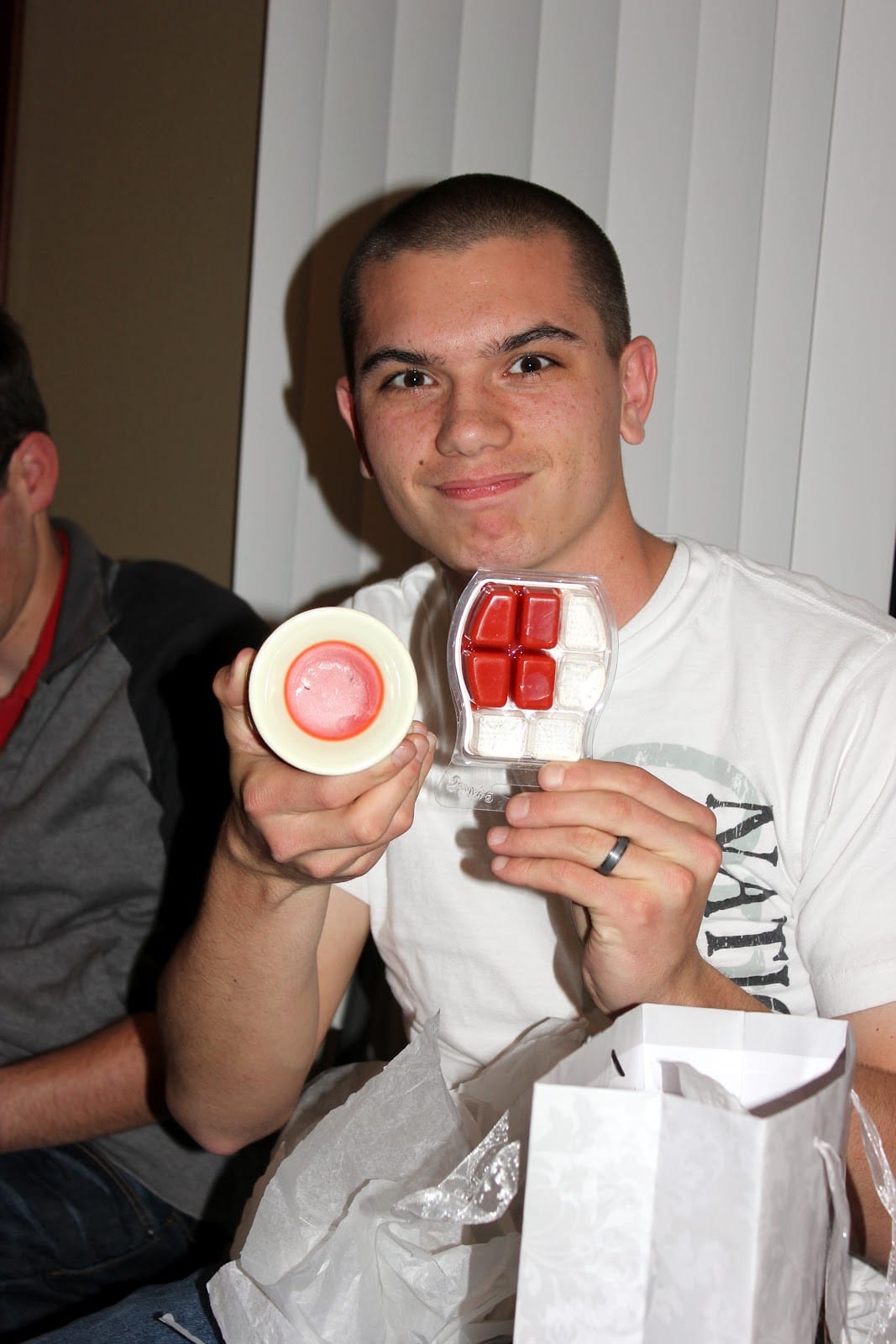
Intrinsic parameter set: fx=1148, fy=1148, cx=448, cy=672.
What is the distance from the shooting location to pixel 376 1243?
965 millimetres

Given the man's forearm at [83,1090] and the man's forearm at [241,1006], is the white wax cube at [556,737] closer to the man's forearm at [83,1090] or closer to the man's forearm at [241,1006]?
the man's forearm at [241,1006]

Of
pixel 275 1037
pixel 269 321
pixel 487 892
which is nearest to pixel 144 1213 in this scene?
pixel 275 1037

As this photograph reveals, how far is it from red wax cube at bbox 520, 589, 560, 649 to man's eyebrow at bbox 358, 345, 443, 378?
0.43 meters

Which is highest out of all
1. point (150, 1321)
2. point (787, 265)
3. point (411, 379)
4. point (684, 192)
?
point (684, 192)

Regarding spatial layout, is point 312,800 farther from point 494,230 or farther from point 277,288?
point 277,288

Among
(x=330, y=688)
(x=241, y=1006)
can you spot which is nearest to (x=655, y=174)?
(x=330, y=688)

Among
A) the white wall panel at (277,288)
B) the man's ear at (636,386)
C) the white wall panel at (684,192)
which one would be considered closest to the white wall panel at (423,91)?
the white wall panel at (684,192)

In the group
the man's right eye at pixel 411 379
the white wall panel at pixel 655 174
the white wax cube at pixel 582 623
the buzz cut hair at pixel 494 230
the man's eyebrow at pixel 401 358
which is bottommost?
the white wax cube at pixel 582 623

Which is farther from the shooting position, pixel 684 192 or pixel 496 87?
pixel 496 87

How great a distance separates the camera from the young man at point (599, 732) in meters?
1.19

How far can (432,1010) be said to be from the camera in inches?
55.2

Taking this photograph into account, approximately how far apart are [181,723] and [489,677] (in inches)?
26.6

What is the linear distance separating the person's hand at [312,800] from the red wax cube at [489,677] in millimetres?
61

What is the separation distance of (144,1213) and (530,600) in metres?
1.06
